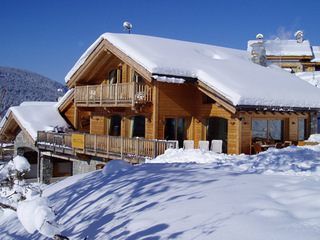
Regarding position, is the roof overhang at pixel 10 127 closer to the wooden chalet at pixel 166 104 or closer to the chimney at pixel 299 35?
the wooden chalet at pixel 166 104

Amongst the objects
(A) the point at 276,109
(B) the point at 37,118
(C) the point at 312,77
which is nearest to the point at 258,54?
(A) the point at 276,109

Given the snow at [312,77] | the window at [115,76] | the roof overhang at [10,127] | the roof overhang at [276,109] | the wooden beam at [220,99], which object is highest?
the snow at [312,77]

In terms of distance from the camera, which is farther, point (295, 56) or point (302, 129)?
point (295, 56)

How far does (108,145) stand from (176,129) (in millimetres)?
3676

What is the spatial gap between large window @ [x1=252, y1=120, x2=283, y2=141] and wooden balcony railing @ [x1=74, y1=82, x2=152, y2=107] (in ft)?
18.3

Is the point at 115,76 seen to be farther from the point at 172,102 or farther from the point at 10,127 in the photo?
the point at 10,127

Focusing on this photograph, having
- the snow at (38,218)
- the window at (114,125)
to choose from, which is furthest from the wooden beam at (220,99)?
the snow at (38,218)

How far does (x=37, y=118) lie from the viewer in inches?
874

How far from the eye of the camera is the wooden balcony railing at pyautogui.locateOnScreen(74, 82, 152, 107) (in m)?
15.0

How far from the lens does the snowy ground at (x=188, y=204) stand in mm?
4195

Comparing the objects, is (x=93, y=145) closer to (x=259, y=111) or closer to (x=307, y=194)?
(x=259, y=111)

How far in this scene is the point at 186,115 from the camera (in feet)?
53.7

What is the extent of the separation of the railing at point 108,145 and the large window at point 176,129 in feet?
8.51

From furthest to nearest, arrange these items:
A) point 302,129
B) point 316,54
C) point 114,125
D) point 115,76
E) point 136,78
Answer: point 316,54 → point 115,76 → point 114,125 → point 302,129 → point 136,78
